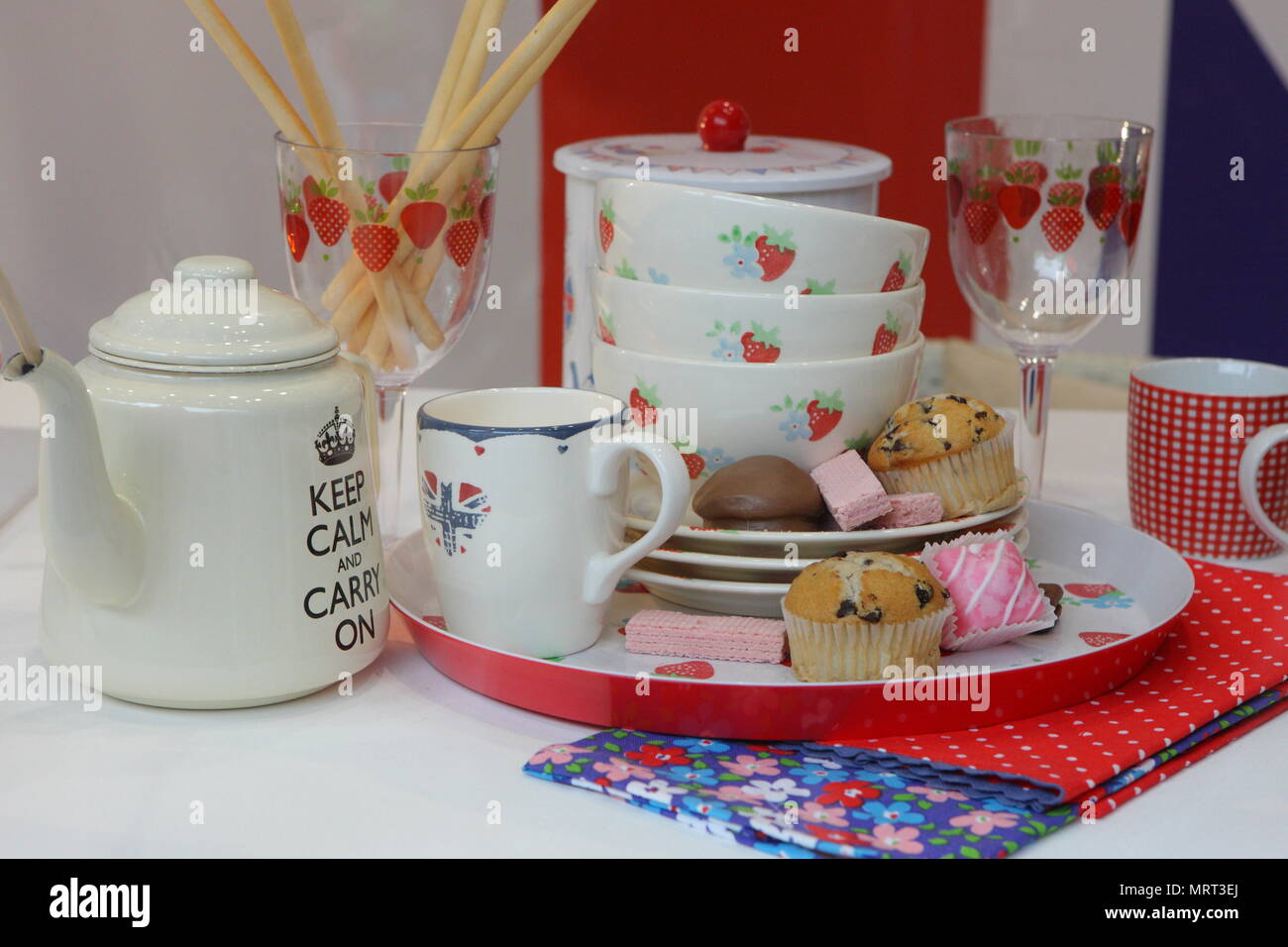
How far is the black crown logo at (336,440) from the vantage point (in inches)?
24.0

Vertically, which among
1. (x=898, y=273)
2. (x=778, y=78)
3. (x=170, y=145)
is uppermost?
(x=778, y=78)

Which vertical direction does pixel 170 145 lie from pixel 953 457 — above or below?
above

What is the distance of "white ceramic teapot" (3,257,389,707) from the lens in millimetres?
582

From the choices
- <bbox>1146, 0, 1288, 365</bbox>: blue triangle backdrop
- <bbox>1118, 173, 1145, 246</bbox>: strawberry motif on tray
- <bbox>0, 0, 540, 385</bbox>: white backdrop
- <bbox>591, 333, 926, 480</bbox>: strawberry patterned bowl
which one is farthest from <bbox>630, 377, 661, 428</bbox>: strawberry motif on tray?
<bbox>1146, 0, 1288, 365</bbox>: blue triangle backdrop

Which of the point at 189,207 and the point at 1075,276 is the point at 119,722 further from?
the point at 189,207

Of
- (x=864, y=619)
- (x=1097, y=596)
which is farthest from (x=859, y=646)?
(x=1097, y=596)

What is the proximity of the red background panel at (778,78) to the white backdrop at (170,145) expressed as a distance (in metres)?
0.08

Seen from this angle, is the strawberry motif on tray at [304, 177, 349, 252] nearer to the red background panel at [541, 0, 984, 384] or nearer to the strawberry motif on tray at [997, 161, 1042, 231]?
the strawberry motif on tray at [997, 161, 1042, 231]

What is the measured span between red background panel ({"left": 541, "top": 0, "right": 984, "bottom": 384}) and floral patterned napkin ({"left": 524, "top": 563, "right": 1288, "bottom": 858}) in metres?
1.45

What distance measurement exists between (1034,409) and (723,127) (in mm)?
282

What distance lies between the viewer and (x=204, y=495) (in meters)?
0.59

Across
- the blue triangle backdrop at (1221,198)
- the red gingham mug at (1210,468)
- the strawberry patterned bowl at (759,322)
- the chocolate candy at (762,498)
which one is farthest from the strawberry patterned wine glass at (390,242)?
the blue triangle backdrop at (1221,198)

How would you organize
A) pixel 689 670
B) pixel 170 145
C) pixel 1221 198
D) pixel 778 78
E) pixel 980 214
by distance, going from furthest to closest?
1. pixel 1221 198
2. pixel 778 78
3. pixel 170 145
4. pixel 980 214
5. pixel 689 670

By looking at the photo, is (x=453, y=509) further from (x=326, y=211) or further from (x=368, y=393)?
(x=326, y=211)
